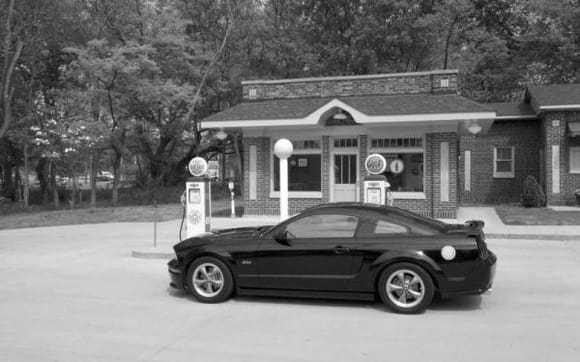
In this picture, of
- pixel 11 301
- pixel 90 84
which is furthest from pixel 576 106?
pixel 90 84

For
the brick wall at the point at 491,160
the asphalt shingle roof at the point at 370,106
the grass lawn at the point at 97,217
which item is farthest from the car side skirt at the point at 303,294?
the brick wall at the point at 491,160

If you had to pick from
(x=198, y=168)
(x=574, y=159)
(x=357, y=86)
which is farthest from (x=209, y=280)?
(x=574, y=159)

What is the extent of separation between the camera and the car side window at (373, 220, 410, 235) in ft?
22.5

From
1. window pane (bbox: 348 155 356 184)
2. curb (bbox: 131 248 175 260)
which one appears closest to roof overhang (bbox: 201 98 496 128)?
window pane (bbox: 348 155 356 184)

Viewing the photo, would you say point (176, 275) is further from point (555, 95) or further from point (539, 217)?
point (555, 95)

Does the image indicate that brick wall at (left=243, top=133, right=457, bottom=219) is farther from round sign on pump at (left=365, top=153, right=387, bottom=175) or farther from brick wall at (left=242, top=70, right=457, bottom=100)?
round sign on pump at (left=365, top=153, right=387, bottom=175)

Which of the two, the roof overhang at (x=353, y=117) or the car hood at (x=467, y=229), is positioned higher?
the roof overhang at (x=353, y=117)

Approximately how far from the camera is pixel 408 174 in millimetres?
17859

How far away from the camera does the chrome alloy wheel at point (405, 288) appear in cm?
658

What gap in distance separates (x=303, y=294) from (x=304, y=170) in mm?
11897

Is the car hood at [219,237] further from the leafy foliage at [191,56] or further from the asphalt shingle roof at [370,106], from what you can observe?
the leafy foliage at [191,56]

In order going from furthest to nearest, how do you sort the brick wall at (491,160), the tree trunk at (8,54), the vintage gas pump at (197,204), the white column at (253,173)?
the tree trunk at (8,54) → the brick wall at (491,160) → the white column at (253,173) → the vintage gas pump at (197,204)

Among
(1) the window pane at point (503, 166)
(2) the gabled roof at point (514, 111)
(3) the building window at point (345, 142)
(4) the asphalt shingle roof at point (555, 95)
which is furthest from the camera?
(1) the window pane at point (503, 166)

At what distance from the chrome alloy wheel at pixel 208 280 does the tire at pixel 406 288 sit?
2172 mm
